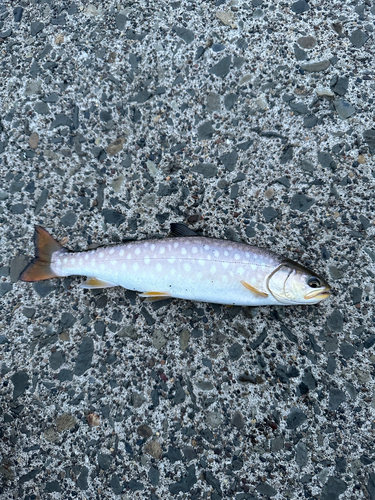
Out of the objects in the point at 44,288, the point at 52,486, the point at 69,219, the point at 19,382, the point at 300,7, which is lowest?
the point at 52,486

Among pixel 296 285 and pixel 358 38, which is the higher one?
pixel 358 38

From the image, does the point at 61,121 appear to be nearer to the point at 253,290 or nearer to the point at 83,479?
the point at 253,290

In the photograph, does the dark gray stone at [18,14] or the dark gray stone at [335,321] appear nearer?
the dark gray stone at [335,321]

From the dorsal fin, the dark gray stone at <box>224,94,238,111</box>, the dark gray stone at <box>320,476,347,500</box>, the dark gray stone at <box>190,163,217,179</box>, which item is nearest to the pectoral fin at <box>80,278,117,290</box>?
the dorsal fin

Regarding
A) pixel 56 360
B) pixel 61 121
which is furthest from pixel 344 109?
pixel 56 360

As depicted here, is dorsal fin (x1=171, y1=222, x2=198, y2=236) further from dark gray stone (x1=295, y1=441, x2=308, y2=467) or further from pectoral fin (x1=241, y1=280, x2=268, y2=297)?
dark gray stone (x1=295, y1=441, x2=308, y2=467)

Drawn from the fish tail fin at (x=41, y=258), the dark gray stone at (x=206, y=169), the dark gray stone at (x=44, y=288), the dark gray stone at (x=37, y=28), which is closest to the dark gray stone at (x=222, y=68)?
the dark gray stone at (x=206, y=169)

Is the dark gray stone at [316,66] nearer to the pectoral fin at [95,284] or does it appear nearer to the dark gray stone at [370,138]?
the dark gray stone at [370,138]
